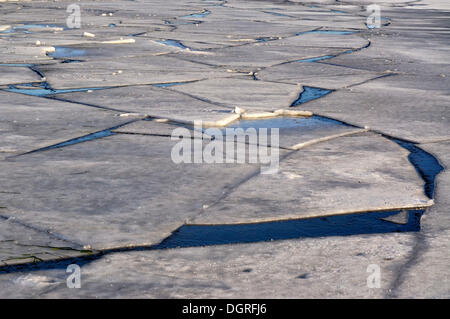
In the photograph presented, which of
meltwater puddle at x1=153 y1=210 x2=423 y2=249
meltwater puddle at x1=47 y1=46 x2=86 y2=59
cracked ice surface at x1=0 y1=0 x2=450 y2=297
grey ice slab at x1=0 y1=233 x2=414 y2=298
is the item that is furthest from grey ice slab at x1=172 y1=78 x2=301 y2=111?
grey ice slab at x1=0 y1=233 x2=414 y2=298

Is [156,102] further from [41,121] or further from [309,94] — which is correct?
[309,94]

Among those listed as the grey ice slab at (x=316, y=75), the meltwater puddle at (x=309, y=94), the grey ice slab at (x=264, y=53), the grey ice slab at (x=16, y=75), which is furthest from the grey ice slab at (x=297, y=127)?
the grey ice slab at (x=264, y=53)

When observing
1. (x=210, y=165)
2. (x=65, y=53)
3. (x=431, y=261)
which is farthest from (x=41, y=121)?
(x=65, y=53)

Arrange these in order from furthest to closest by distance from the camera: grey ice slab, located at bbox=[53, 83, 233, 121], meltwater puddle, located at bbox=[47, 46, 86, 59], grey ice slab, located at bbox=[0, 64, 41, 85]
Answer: meltwater puddle, located at bbox=[47, 46, 86, 59]
grey ice slab, located at bbox=[0, 64, 41, 85]
grey ice slab, located at bbox=[53, 83, 233, 121]

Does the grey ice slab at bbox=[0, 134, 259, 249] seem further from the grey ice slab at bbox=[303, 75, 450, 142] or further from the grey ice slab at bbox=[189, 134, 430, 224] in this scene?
the grey ice slab at bbox=[303, 75, 450, 142]

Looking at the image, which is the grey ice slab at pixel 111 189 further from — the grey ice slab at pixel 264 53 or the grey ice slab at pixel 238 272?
the grey ice slab at pixel 264 53

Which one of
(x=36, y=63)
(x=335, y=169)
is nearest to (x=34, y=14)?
(x=36, y=63)
